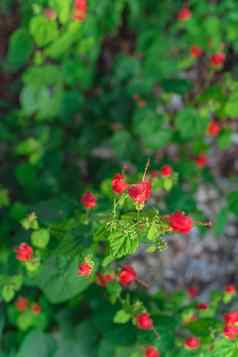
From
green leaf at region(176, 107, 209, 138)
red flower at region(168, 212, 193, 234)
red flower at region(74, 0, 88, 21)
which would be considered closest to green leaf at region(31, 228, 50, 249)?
red flower at region(168, 212, 193, 234)

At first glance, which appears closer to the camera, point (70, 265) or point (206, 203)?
point (70, 265)

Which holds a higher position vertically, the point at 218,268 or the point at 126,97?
the point at 126,97

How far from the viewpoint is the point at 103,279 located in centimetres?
237

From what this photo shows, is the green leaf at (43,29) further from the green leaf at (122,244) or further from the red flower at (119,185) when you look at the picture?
the green leaf at (122,244)

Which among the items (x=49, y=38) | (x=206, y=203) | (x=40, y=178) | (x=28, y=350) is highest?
(x=49, y=38)

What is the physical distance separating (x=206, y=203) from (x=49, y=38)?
1.76m

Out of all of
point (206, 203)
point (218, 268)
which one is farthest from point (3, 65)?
point (218, 268)

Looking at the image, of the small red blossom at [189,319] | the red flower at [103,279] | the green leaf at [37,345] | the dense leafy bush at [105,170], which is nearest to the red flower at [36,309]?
the dense leafy bush at [105,170]

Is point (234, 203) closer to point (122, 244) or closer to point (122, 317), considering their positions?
point (122, 317)

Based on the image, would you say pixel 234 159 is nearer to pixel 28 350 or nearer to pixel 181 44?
pixel 181 44

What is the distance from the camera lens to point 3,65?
3.84m

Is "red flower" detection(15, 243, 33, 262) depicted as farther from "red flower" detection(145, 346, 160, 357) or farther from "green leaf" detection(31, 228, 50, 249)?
"red flower" detection(145, 346, 160, 357)

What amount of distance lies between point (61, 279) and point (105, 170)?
126cm

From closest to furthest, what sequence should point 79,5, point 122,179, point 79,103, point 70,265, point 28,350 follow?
point 122,179 → point 70,265 → point 28,350 → point 79,5 → point 79,103
